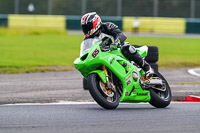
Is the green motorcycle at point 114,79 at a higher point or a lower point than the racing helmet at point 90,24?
lower

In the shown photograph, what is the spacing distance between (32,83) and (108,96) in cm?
444

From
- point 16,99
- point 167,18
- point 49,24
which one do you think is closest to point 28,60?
point 16,99

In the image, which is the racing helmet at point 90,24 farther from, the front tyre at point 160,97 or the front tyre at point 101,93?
the front tyre at point 160,97

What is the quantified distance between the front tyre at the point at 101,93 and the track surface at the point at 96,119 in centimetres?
11

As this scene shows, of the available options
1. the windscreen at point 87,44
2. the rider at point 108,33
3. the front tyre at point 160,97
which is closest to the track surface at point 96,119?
the front tyre at point 160,97

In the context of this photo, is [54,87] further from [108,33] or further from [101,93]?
[101,93]

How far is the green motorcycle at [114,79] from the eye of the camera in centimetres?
771

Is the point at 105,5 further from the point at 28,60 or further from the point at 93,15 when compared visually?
the point at 93,15

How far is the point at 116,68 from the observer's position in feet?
25.9

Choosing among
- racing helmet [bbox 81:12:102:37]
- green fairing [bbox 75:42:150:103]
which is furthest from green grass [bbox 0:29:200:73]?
green fairing [bbox 75:42:150:103]

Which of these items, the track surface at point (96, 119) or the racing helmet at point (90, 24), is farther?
the racing helmet at point (90, 24)

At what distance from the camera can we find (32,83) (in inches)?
468

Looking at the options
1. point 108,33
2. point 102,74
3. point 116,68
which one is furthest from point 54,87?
point 102,74

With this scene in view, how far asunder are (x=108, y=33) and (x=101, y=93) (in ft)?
3.50
